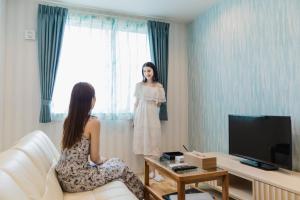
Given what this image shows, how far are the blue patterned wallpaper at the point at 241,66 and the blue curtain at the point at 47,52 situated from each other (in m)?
2.18

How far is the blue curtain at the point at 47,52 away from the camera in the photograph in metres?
3.18

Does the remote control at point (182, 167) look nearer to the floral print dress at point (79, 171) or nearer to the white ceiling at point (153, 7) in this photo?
the floral print dress at point (79, 171)

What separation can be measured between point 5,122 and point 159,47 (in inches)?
98.4

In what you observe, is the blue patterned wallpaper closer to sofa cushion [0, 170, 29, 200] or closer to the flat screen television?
the flat screen television

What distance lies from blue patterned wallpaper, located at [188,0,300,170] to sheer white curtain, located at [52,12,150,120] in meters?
0.98

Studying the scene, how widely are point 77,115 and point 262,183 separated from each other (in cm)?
163

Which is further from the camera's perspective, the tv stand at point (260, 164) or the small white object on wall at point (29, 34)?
the small white object on wall at point (29, 34)

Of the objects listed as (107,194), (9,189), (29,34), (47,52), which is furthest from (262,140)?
(29,34)

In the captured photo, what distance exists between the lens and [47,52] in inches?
126

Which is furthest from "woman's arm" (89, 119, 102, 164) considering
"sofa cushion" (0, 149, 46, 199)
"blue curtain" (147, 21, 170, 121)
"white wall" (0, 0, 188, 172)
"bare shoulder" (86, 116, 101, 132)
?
"blue curtain" (147, 21, 170, 121)

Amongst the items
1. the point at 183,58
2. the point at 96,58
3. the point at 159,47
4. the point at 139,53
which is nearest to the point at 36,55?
the point at 96,58

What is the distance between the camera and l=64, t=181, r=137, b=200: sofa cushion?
5.38 ft

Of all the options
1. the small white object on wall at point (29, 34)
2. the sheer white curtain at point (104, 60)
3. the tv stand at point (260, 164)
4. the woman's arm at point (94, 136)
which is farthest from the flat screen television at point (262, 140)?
the small white object on wall at point (29, 34)

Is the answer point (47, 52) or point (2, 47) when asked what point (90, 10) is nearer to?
point (47, 52)
